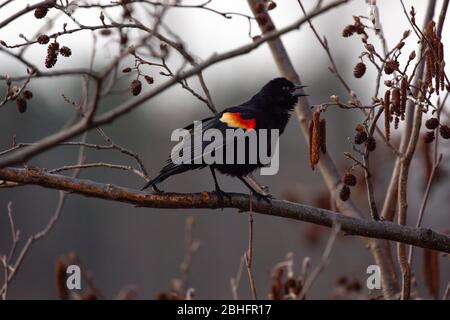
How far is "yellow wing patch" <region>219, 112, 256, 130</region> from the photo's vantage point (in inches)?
169

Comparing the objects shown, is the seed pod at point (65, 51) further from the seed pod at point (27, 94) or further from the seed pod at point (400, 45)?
the seed pod at point (400, 45)

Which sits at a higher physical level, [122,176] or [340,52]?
[340,52]

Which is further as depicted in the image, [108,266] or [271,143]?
[108,266]

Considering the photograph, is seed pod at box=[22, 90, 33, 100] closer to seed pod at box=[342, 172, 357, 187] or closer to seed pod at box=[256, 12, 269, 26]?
seed pod at box=[256, 12, 269, 26]

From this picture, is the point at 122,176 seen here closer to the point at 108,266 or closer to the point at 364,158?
the point at 108,266

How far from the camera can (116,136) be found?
106 feet

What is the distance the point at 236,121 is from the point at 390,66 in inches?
54.3

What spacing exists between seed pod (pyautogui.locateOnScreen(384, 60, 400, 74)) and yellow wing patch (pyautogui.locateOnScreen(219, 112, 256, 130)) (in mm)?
1320

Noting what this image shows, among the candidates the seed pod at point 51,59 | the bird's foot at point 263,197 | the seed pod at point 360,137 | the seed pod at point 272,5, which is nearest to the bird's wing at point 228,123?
the bird's foot at point 263,197

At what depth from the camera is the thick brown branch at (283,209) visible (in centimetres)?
317

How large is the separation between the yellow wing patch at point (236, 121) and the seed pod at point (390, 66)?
4.33 feet

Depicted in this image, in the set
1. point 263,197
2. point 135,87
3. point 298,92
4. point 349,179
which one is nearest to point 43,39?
point 135,87
